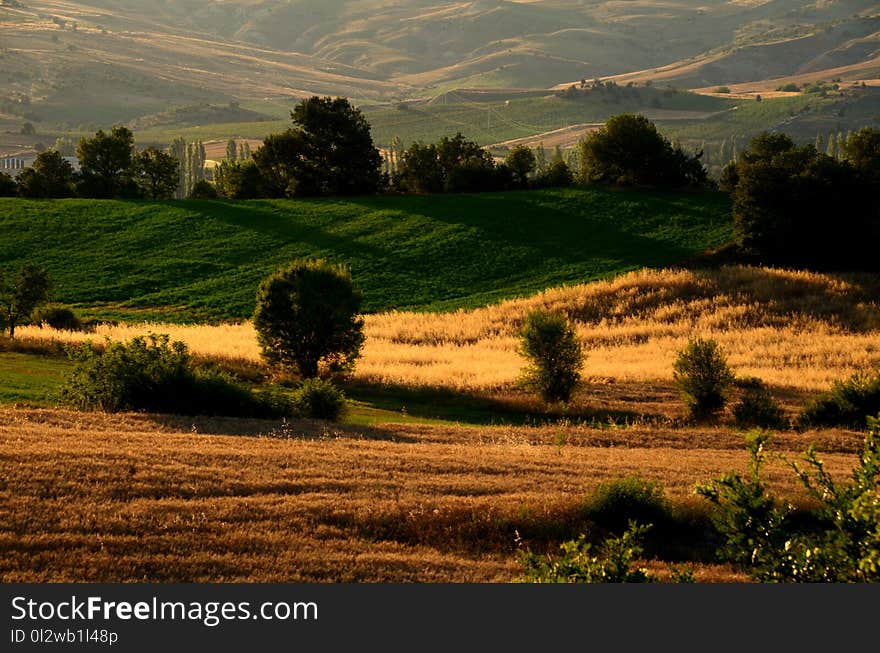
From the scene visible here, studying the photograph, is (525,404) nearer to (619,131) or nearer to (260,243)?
(260,243)

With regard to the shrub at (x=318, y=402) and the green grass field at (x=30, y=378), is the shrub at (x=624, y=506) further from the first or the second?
the green grass field at (x=30, y=378)

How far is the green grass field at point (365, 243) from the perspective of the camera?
74.6m

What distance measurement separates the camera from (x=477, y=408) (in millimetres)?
39938

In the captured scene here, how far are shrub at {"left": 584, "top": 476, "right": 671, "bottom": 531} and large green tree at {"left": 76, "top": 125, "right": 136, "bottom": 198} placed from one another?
94945mm

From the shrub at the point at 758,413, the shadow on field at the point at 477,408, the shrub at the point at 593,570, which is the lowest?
the shadow on field at the point at 477,408

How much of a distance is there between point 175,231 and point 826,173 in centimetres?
5746

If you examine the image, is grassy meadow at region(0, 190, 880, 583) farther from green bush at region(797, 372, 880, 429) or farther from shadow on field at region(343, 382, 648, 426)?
green bush at region(797, 372, 880, 429)

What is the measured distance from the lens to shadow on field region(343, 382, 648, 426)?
37.1 m

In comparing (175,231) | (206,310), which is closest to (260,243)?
(175,231)

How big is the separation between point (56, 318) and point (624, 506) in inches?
1907

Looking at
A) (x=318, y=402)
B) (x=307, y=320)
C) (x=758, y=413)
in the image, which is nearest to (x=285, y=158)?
(x=307, y=320)

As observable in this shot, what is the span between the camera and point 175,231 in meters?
88.0

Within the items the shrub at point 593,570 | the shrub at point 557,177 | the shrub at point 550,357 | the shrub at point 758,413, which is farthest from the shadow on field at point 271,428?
the shrub at point 557,177

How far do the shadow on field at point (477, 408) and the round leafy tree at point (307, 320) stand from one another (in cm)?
208
